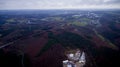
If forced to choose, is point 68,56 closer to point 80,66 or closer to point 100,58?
point 80,66

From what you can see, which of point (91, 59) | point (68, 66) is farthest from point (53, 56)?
point (91, 59)

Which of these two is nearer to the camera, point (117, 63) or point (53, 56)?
point (117, 63)

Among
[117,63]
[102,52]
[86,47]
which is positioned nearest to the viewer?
[117,63]

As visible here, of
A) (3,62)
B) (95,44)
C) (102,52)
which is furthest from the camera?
(95,44)

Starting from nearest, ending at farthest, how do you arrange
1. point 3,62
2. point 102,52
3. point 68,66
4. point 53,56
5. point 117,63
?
1. point 68,66
2. point 117,63
3. point 3,62
4. point 53,56
5. point 102,52

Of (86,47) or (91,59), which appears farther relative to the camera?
(86,47)

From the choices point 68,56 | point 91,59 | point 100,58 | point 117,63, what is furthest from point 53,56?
point 117,63

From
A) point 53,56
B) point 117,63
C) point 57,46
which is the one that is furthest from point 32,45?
point 117,63

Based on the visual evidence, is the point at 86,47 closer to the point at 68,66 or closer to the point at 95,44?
the point at 95,44

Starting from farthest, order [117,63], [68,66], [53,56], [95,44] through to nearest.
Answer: [95,44]
[53,56]
[117,63]
[68,66]
